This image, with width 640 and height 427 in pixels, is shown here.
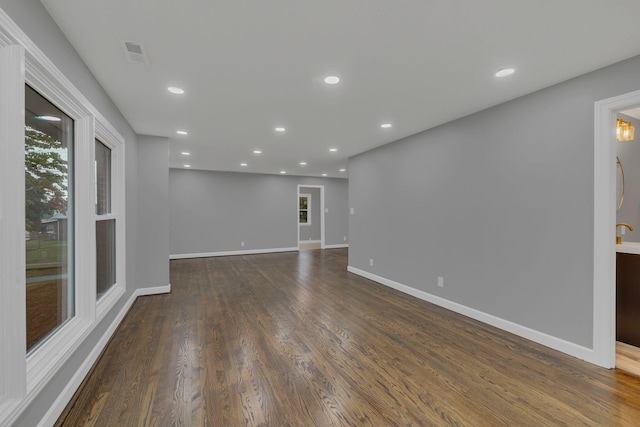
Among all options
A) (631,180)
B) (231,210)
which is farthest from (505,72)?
(231,210)

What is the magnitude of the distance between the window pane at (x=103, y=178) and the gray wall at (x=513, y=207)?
4.01 m

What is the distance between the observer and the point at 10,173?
4.32 feet

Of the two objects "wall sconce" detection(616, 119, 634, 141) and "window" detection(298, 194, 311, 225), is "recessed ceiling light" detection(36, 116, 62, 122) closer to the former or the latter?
"wall sconce" detection(616, 119, 634, 141)

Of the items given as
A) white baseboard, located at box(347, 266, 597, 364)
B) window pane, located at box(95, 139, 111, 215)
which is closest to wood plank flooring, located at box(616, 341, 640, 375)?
white baseboard, located at box(347, 266, 597, 364)

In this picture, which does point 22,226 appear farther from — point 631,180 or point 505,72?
point 631,180

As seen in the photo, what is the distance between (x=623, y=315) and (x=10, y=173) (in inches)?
185

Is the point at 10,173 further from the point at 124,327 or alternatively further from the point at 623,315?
the point at 623,315

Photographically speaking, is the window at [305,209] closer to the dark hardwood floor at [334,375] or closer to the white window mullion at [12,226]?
the dark hardwood floor at [334,375]

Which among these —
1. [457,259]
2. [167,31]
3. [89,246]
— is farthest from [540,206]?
[89,246]

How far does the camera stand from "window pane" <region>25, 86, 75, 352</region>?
1690 millimetres

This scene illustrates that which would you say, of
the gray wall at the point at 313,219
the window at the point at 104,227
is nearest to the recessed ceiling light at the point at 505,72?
the window at the point at 104,227

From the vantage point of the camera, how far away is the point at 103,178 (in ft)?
10.5

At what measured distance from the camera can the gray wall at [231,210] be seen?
25.8 ft

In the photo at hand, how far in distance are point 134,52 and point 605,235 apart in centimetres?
398
